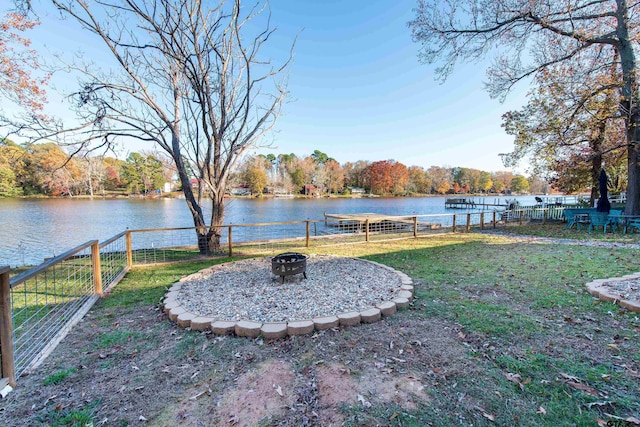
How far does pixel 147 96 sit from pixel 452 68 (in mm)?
10222

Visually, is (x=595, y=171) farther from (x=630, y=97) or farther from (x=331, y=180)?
(x=331, y=180)

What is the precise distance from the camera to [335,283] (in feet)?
13.6

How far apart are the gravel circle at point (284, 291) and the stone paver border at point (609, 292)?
2.54 meters

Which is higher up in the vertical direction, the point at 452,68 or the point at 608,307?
the point at 452,68


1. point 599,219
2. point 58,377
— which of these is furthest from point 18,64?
point 599,219

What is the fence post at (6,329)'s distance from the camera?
187 centimetres

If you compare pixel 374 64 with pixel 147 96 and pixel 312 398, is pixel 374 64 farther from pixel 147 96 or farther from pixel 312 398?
pixel 312 398

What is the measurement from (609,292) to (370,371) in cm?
372

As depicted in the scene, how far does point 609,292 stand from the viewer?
3572 millimetres

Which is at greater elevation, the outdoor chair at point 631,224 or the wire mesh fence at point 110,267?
the outdoor chair at point 631,224

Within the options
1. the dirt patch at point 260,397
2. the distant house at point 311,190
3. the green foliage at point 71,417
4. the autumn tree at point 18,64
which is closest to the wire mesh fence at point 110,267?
the green foliage at point 71,417

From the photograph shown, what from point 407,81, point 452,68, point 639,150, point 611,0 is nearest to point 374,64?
point 407,81

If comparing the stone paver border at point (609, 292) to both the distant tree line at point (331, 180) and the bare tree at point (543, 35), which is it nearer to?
the bare tree at point (543, 35)

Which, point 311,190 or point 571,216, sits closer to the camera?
point 571,216
